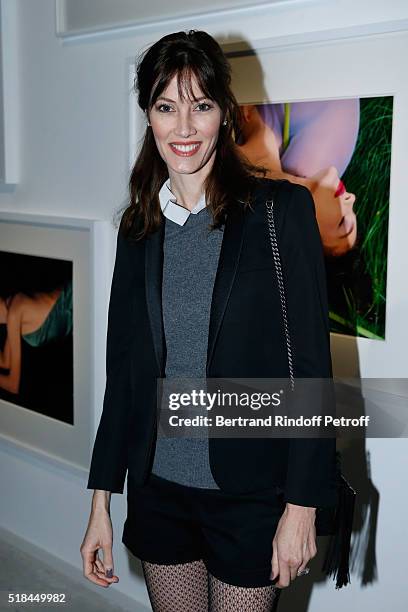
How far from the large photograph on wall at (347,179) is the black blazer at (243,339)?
470 millimetres

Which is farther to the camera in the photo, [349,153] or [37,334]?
[37,334]

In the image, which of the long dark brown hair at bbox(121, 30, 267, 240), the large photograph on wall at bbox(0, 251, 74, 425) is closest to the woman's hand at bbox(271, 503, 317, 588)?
the long dark brown hair at bbox(121, 30, 267, 240)

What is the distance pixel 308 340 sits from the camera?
4.49 ft

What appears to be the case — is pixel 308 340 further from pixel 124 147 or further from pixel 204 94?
pixel 124 147

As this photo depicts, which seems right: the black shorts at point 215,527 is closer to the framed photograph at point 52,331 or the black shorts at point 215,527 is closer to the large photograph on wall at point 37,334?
the framed photograph at point 52,331

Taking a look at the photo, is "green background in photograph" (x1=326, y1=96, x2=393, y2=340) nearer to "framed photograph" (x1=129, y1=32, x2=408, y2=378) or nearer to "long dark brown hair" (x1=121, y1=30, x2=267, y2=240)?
"framed photograph" (x1=129, y1=32, x2=408, y2=378)

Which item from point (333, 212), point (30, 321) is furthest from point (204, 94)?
point (30, 321)

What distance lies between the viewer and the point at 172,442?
1.54 m

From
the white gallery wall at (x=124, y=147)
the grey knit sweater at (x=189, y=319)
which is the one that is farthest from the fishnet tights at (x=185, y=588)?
the white gallery wall at (x=124, y=147)

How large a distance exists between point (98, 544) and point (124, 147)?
134 cm

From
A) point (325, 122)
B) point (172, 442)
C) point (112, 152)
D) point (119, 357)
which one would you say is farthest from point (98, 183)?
point (172, 442)

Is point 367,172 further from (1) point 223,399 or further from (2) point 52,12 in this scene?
(2) point 52,12

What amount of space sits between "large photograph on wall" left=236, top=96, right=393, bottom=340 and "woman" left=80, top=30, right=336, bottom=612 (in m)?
0.37

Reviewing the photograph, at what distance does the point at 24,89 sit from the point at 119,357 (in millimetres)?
1596
